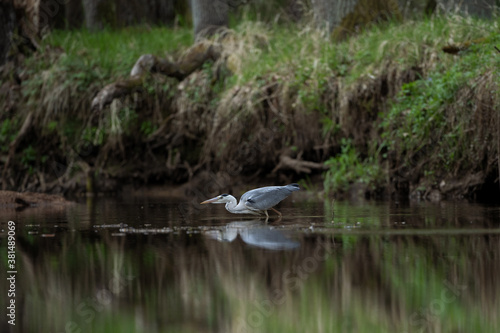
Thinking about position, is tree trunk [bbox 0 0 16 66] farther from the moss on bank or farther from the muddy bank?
the muddy bank

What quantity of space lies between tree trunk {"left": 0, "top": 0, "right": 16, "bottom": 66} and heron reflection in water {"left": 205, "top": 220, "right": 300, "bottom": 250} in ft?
29.0

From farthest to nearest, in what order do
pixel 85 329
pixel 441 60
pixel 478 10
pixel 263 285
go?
pixel 478 10, pixel 441 60, pixel 263 285, pixel 85 329

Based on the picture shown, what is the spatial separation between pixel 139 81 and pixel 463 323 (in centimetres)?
989

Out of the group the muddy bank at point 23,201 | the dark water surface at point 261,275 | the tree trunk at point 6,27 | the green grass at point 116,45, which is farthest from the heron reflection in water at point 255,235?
the tree trunk at point 6,27

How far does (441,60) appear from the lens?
963 cm

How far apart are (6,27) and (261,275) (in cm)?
1131

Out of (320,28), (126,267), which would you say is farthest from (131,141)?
(126,267)

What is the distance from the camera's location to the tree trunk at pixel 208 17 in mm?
13242

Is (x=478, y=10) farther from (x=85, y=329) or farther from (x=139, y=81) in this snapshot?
(x=85, y=329)

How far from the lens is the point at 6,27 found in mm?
13727

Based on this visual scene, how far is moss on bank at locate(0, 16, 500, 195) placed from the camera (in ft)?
29.1

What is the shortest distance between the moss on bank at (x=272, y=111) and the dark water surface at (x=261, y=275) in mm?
2472

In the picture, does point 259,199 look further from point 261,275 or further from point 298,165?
point 298,165

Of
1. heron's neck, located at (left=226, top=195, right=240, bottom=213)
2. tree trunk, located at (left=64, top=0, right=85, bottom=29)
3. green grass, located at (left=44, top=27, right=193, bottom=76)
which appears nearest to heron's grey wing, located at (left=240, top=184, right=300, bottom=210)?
heron's neck, located at (left=226, top=195, right=240, bottom=213)
